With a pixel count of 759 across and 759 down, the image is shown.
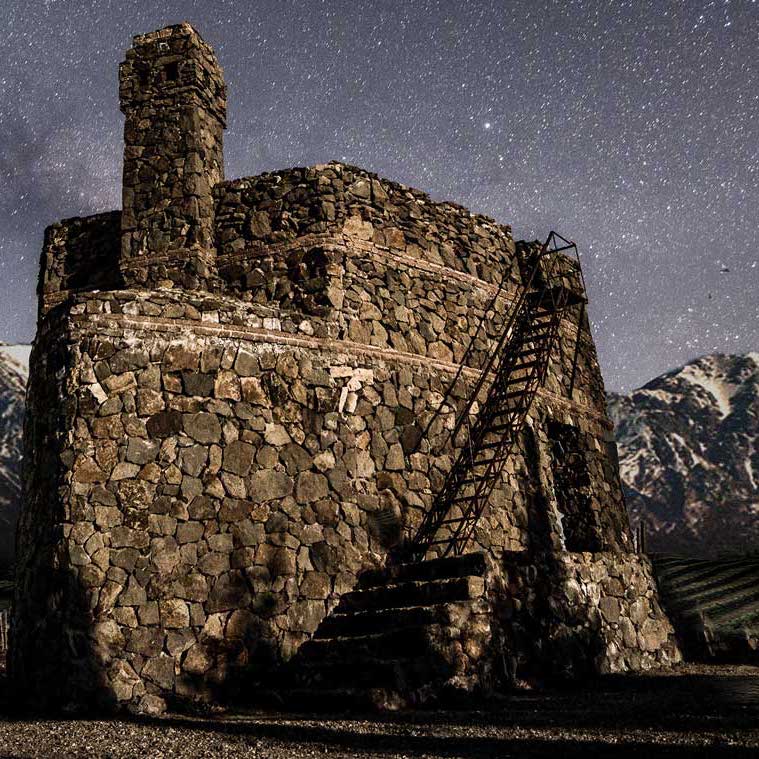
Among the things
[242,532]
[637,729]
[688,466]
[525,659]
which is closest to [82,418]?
[242,532]

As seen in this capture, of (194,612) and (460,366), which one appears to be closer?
(194,612)

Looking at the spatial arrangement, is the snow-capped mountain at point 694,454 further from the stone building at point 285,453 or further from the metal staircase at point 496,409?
the stone building at point 285,453

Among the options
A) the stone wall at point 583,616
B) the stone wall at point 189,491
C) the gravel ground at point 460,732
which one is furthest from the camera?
the stone wall at point 583,616

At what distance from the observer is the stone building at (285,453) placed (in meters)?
8.92

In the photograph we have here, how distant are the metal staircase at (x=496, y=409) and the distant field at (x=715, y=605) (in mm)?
3215

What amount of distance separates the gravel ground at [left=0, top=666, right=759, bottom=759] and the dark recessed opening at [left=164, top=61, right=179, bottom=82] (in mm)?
9624

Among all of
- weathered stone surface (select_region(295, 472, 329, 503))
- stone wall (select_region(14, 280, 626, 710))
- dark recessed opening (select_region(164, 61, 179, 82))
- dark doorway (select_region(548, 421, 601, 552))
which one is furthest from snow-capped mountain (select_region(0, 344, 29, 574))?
weathered stone surface (select_region(295, 472, 329, 503))

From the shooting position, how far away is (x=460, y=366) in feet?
43.1

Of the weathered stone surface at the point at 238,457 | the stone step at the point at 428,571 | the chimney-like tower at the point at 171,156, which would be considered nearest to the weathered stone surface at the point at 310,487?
the weathered stone surface at the point at 238,457

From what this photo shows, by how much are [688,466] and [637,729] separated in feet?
373

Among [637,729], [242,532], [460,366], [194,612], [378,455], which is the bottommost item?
[637,729]

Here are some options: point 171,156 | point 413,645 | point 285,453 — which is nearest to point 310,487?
point 285,453

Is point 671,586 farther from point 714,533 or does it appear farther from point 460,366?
point 714,533

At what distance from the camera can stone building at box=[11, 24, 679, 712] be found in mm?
8922
